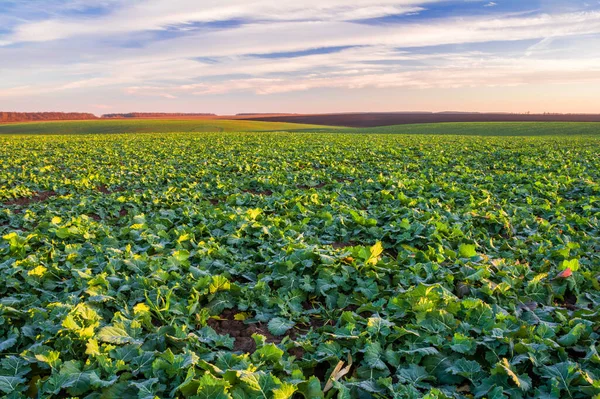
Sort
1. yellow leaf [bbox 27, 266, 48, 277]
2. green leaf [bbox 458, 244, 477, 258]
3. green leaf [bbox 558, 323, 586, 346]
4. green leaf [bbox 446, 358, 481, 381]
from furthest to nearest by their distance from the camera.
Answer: green leaf [bbox 458, 244, 477, 258] < yellow leaf [bbox 27, 266, 48, 277] < green leaf [bbox 558, 323, 586, 346] < green leaf [bbox 446, 358, 481, 381]

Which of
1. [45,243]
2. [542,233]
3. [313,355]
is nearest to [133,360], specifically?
[313,355]

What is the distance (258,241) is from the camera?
7.40 meters

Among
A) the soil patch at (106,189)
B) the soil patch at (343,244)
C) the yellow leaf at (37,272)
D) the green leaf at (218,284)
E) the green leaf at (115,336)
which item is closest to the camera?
the green leaf at (115,336)

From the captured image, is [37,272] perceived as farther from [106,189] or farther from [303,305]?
[106,189]

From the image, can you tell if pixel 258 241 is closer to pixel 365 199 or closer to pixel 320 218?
pixel 320 218

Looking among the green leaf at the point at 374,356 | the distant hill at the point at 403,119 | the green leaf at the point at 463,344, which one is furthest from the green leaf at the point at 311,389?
the distant hill at the point at 403,119

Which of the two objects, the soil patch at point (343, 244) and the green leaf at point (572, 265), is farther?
the soil patch at point (343, 244)

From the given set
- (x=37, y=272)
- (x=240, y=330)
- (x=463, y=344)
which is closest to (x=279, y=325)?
(x=240, y=330)

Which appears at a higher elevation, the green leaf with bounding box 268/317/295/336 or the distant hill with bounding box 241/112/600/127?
the distant hill with bounding box 241/112/600/127

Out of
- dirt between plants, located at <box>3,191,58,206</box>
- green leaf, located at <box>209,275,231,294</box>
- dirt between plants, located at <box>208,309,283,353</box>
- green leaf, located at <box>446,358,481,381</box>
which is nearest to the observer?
green leaf, located at <box>446,358,481,381</box>

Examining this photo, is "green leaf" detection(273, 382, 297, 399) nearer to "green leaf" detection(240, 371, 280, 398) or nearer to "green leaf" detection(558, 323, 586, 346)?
"green leaf" detection(240, 371, 280, 398)

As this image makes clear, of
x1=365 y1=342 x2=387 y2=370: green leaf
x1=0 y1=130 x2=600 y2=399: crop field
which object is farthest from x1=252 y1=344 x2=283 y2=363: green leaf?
x1=365 y1=342 x2=387 y2=370: green leaf

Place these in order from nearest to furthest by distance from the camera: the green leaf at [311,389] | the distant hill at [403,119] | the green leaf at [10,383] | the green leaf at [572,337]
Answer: the green leaf at [311,389] → the green leaf at [10,383] → the green leaf at [572,337] → the distant hill at [403,119]

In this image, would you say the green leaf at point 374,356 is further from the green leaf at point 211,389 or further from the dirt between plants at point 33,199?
the dirt between plants at point 33,199
